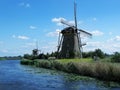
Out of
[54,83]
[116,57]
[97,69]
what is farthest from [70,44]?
[54,83]

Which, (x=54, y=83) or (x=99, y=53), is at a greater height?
(x=99, y=53)

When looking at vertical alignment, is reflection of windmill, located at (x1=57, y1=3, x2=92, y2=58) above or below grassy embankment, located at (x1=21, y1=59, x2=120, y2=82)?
above

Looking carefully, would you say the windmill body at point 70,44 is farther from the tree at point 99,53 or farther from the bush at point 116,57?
the bush at point 116,57

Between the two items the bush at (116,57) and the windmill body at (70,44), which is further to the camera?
the windmill body at (70,44)

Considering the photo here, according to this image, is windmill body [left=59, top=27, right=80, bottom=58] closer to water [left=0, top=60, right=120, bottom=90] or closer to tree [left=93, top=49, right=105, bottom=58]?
tree [left=93, top=49, right=105, bottom=58]

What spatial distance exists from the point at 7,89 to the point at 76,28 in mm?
39776

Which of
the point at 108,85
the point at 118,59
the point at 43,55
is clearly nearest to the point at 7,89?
the point at 108,85

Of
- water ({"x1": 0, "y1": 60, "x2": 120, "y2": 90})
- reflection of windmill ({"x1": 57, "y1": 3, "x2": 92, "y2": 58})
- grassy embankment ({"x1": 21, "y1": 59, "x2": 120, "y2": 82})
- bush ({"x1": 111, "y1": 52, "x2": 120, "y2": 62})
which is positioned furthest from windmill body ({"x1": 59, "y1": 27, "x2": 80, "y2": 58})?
water ({"x1": 0, "y1": 60, "x2": 120, "y2": 90})

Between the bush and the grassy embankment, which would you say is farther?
the bush

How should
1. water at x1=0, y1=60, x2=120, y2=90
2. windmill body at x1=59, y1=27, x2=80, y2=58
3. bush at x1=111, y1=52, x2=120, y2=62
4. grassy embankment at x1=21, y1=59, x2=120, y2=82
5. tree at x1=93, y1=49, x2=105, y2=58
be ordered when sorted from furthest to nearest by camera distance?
tree at x1=93, y1=49, x2=105, y2=58 < windmill body at x1=59, y1=27, x2=80, y2=58 < bush at x1=111, y1=52, x2=120, y2=62 < grassy embankment at x1=21, y1=59, x2=120, y2=82 < water at x1=0, y1=60, x2=120, y2=90

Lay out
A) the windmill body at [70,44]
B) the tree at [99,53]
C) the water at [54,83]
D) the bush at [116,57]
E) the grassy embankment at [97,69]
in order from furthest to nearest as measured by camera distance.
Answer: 1. the tree at [99,53]
2. the windmill body at [70,44]
3. the bush at [116,57]
4. the grassy embankment at [97,69]
5. the water at [54,83]

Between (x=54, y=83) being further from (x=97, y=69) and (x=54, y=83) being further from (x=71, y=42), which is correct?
(x=71, y=42)

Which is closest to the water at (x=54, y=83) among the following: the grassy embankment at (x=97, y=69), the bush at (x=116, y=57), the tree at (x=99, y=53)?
the grassy embankment at (x=97, y=69)

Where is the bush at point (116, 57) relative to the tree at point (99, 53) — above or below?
below
